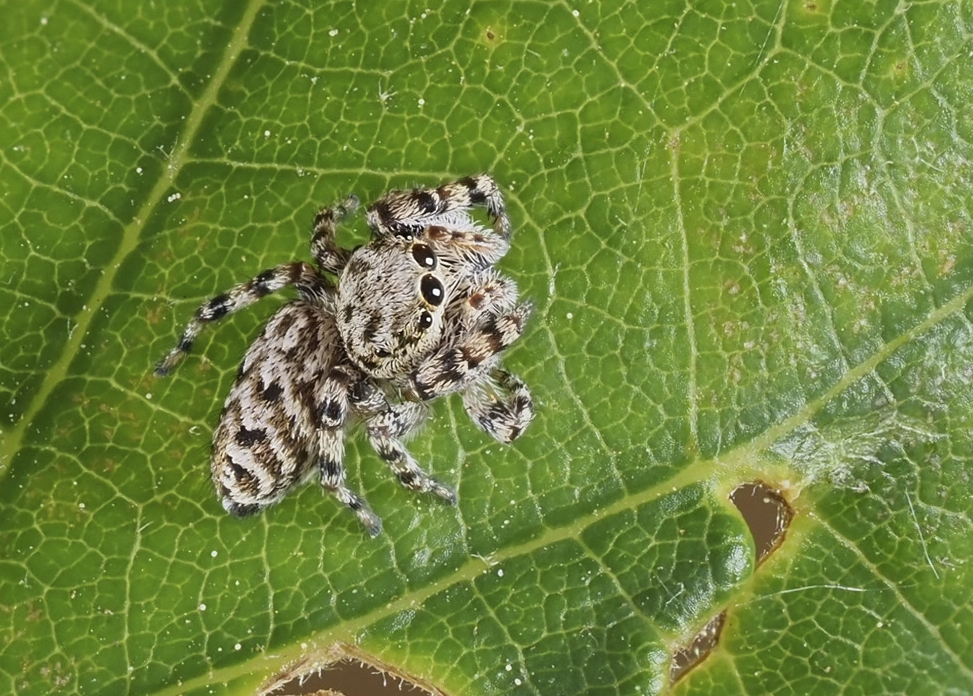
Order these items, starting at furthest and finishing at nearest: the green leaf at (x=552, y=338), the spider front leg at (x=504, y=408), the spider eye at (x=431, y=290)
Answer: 1. the spider eye at (x=431, y=290)
2. the spider front leg at (x=504, y=408)
3. the green leaf at (x=552, y=338)

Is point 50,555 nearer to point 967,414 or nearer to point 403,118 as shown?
point 403,118

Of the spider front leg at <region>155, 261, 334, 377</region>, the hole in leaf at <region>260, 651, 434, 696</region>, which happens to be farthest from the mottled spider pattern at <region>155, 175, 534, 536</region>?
the hole in leaf at <region>260, 651, 434, 696</region>

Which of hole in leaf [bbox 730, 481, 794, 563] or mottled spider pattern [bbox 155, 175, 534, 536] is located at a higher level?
mottled spider pattern [bbox 155, 175, 534, 536]

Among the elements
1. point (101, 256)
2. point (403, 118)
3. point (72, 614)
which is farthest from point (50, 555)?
point (403, 118)

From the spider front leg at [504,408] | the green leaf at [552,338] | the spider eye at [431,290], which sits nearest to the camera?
the green leaf at [552,338]

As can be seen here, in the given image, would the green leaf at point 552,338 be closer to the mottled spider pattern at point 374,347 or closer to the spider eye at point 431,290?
the mottled spider pattern at point 374,347

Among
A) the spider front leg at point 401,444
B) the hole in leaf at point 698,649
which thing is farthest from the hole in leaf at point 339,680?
the hole in leaf at point 698,649

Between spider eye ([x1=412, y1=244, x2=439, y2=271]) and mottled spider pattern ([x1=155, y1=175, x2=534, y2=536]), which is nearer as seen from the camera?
mottled spider pattern ([x1=155, y1=175, x2=534, y2=536])

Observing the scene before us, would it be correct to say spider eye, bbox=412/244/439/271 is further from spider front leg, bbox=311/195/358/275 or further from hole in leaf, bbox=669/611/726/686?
hole in leaf, bbox=669/611/726/686
